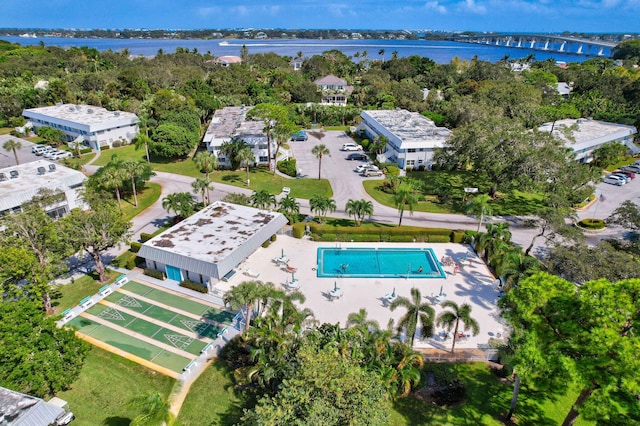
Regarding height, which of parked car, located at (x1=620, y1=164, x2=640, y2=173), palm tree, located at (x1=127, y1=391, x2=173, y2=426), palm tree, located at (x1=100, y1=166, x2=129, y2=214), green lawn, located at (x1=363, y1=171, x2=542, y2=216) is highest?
palm tree, located at (x1=100, y1=166, x2=129, y2=214)

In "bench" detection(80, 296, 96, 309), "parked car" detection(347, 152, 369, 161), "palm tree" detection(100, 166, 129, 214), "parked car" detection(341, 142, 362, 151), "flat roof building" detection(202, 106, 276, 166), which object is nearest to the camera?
"bench" detection(80, 296, 96, 309)

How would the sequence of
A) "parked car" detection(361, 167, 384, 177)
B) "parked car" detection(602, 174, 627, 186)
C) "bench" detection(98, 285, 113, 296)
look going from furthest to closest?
"parked car" detection(361, 167, 384, 177) < "parked car" detection(602, 174, 627, 186) < "bench" detection(98, 285, 113, 296)

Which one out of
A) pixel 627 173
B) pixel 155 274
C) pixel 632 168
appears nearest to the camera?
pixel 155 274

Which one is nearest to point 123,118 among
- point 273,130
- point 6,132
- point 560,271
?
point 6,132

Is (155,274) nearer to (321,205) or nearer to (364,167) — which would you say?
(321,205)

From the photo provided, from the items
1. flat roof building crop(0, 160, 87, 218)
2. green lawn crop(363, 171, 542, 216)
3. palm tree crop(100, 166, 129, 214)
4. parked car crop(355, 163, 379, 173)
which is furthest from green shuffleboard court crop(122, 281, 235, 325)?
parked car crop(355, 163, 379, 173)

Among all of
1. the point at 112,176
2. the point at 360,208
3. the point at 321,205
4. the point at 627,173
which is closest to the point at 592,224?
the point at 627,173

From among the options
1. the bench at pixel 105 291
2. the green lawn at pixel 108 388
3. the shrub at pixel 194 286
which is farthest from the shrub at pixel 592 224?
the bench at pixel 105 291

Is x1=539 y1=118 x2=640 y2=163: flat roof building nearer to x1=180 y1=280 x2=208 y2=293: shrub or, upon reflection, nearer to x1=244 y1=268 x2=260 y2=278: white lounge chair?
x1=244 y1=268 x2=260 y2=278: white lounge chair
